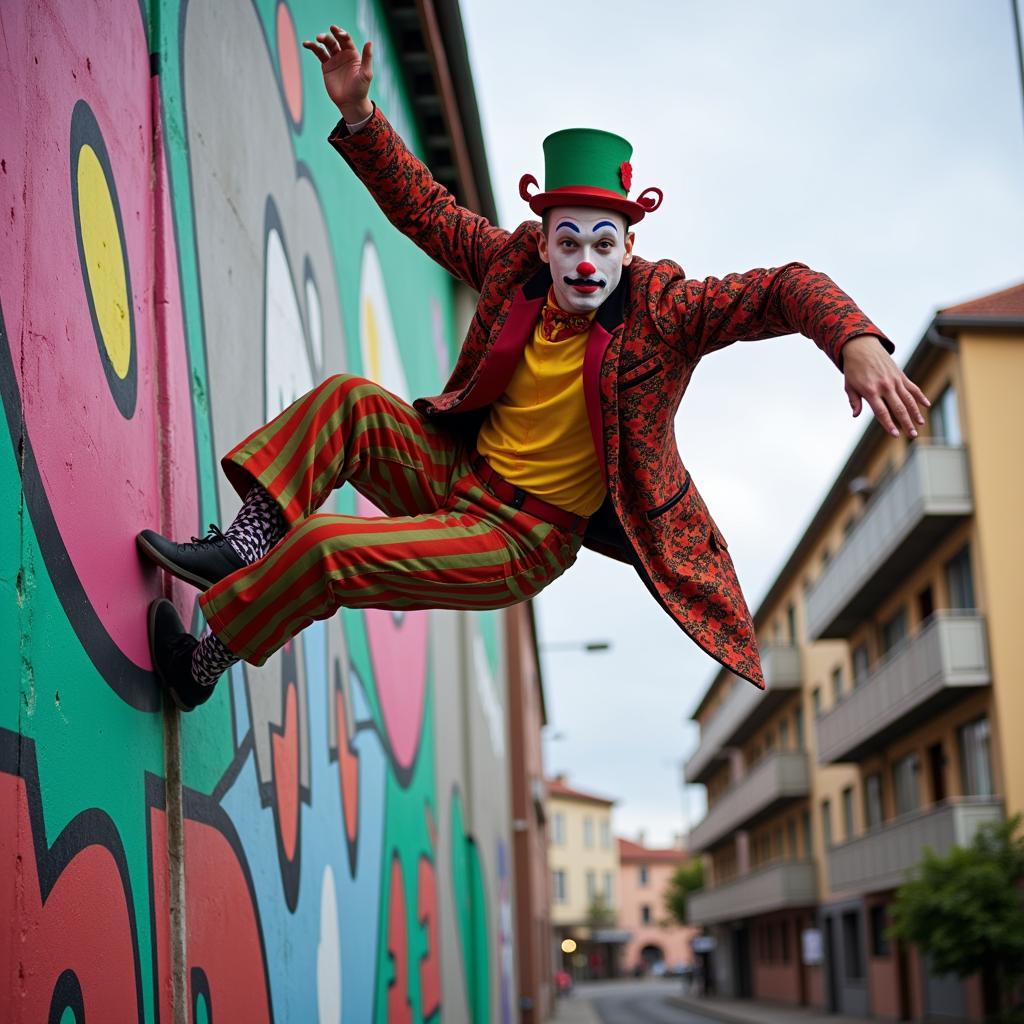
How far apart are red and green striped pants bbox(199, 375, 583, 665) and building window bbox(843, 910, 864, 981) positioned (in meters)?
33.2

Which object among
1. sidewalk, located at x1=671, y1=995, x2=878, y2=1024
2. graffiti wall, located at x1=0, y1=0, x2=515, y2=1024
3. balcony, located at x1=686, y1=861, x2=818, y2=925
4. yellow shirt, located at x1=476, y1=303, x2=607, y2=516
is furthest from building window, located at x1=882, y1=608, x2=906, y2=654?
yellow shirt, located at x1=476, y1=303, x2=607, y2=516

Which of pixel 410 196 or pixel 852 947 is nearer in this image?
pixel 410 196

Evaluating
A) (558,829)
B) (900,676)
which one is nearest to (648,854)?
(558,829)

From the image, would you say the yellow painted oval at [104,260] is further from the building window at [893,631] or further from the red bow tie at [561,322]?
the building window at [893,631]

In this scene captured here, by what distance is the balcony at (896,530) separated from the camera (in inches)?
985

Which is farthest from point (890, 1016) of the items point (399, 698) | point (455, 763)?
point (399, 698)

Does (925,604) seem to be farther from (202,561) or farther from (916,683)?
(202,561)

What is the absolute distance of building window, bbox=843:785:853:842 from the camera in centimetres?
3497

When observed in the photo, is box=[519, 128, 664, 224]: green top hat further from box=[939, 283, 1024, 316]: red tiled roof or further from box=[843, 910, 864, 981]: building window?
box=[843, 910, 864, 981]: building window

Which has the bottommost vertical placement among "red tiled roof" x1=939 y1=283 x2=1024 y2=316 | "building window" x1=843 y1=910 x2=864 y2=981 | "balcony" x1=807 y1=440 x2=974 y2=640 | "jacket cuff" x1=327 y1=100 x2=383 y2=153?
"building window" x1=843 y1=910 x2=864 y2=981

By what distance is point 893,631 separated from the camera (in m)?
30.6

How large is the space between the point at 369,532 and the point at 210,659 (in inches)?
22.2

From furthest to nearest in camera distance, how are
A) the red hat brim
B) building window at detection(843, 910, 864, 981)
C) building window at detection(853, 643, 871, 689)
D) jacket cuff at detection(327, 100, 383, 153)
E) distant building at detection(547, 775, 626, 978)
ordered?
distant building at detection(547, 775, 626, 978)
building window at detection(843, 910, 864, 981)
building window at detection(853, 643, 871, 689)
jacket cuff at detection(327, 100, 383, 153)
the red hat brim

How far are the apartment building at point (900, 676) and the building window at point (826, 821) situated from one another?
0.08m
